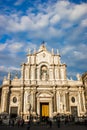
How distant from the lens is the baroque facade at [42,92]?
104 feet

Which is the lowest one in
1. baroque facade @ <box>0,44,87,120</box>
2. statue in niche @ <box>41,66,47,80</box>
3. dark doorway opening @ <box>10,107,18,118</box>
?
dark doorway opening @ <box>10,107,18,118</box>

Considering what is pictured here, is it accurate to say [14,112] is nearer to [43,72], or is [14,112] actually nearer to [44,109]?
[44,109]

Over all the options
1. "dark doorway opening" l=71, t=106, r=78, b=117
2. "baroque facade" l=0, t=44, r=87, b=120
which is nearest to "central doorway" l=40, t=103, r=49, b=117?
"baroque facade" l=0, t=44, r=87, b=120

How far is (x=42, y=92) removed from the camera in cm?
Answer: 3294

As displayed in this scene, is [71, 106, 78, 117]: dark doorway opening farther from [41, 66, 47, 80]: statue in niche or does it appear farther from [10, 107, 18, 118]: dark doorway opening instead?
[10, 107, 18, 118]: dark doorway opening

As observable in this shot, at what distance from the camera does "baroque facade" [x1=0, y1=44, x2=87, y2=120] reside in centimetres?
3173

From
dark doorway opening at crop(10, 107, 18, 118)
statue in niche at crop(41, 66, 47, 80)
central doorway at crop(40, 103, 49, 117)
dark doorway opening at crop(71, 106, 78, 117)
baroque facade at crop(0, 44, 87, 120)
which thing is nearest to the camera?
dark doorway opening at crop(10, 107, 18, 118)

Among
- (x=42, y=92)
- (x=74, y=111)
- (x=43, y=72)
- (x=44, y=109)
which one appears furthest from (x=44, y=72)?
(x=74, y=111)

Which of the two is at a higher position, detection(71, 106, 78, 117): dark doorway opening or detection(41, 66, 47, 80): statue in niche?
detection(41, 66, 47, 80): statue in niche

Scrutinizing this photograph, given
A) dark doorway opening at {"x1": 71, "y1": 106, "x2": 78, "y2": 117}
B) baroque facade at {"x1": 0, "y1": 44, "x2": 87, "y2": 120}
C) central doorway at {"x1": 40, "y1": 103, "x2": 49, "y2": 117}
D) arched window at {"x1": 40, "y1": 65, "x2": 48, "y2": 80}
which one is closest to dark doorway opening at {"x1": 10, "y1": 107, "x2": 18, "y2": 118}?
baroque facade at {"x1": 0, "y1": 44, "x2": 87, "y2": 120}

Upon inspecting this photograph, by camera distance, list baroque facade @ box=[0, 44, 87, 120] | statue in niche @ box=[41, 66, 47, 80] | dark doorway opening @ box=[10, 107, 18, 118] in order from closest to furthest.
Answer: dark doorway opening @ box=[10, 107, 18, 118] < baroque facade @ box=[0, 44, 87, 120] < statue in niche @ box=[41, 66, 47, 80]

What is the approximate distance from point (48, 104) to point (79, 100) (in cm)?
597

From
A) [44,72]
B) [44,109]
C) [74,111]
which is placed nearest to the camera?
[74,111]

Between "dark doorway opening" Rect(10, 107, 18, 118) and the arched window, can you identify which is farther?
the arched window
